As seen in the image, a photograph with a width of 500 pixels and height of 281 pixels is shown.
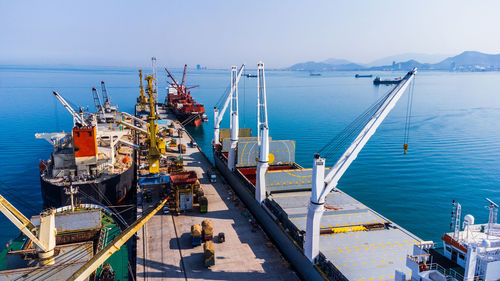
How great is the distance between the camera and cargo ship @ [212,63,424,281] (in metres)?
20.5

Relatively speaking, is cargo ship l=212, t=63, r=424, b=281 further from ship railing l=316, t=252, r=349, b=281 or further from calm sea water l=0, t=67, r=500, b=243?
calm sea water l=0, t=67, r=500, b=243

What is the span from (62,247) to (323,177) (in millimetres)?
21992

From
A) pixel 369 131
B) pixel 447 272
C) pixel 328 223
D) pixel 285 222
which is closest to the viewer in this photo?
pixel 447 272

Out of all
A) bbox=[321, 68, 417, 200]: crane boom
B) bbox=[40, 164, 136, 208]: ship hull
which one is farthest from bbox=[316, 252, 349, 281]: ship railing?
bbox=[40, 164, 136, 208]: ship hull

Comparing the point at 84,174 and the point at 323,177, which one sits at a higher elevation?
the point at 323,177

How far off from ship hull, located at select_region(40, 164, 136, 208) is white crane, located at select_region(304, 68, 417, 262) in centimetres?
2757

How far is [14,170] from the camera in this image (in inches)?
2072

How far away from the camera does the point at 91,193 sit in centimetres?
3834

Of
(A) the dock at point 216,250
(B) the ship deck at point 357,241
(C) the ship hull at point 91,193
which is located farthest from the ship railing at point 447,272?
(C) the ship hull at point 91,193

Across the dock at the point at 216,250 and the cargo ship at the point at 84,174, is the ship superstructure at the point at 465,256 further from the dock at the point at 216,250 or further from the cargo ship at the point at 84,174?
the cargo ship at the point at 84,174

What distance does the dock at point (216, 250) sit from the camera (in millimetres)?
23141

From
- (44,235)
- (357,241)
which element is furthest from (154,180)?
(357,241)

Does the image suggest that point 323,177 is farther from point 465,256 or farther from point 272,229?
point 272,229

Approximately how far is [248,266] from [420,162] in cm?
4312
